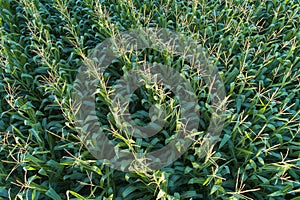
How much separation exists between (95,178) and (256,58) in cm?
122

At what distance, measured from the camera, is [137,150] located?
1558 millimetres

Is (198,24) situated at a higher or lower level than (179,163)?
higher

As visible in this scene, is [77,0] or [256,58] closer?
[256,58]

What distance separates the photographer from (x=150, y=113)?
1837 millimetres

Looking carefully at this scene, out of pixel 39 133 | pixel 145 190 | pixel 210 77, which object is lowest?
pixel 145 190

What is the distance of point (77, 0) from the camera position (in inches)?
102

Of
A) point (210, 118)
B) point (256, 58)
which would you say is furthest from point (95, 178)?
point (256, 58)

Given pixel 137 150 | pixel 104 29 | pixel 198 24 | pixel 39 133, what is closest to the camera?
pixel 137 150

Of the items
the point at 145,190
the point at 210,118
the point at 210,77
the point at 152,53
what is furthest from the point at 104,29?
the point at 145,190

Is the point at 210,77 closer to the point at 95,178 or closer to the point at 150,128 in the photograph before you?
the point at 150,128

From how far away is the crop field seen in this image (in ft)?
4.99

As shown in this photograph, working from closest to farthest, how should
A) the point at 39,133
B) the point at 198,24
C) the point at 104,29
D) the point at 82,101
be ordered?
1. the point at 39,133
2. the point at 82,101
3. the point at 104,29
4. the point at 198,24

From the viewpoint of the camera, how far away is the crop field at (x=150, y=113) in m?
1.52

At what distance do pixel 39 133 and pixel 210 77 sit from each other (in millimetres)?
1048
